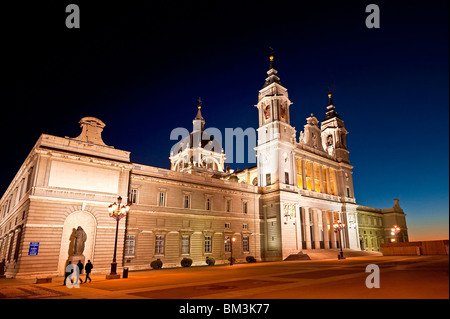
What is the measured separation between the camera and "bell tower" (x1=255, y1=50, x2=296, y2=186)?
4919cm

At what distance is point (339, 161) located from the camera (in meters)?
63.5

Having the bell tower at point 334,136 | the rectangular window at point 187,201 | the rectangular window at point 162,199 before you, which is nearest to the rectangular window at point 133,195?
the rectangular window at point 162,199

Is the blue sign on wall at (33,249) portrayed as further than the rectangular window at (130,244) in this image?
No

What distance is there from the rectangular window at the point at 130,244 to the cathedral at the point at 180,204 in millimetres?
104

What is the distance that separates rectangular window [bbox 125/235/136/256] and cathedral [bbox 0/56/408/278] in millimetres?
104

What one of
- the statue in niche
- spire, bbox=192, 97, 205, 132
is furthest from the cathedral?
spire, bbox=192, 97, 205, 132

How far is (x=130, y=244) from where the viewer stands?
3183 cm

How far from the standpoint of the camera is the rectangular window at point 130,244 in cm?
3136

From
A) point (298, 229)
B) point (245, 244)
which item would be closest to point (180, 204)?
point (245, 244)

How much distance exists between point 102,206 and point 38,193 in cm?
556

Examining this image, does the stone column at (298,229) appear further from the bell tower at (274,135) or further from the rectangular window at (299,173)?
the rectangular window at (299,173)
